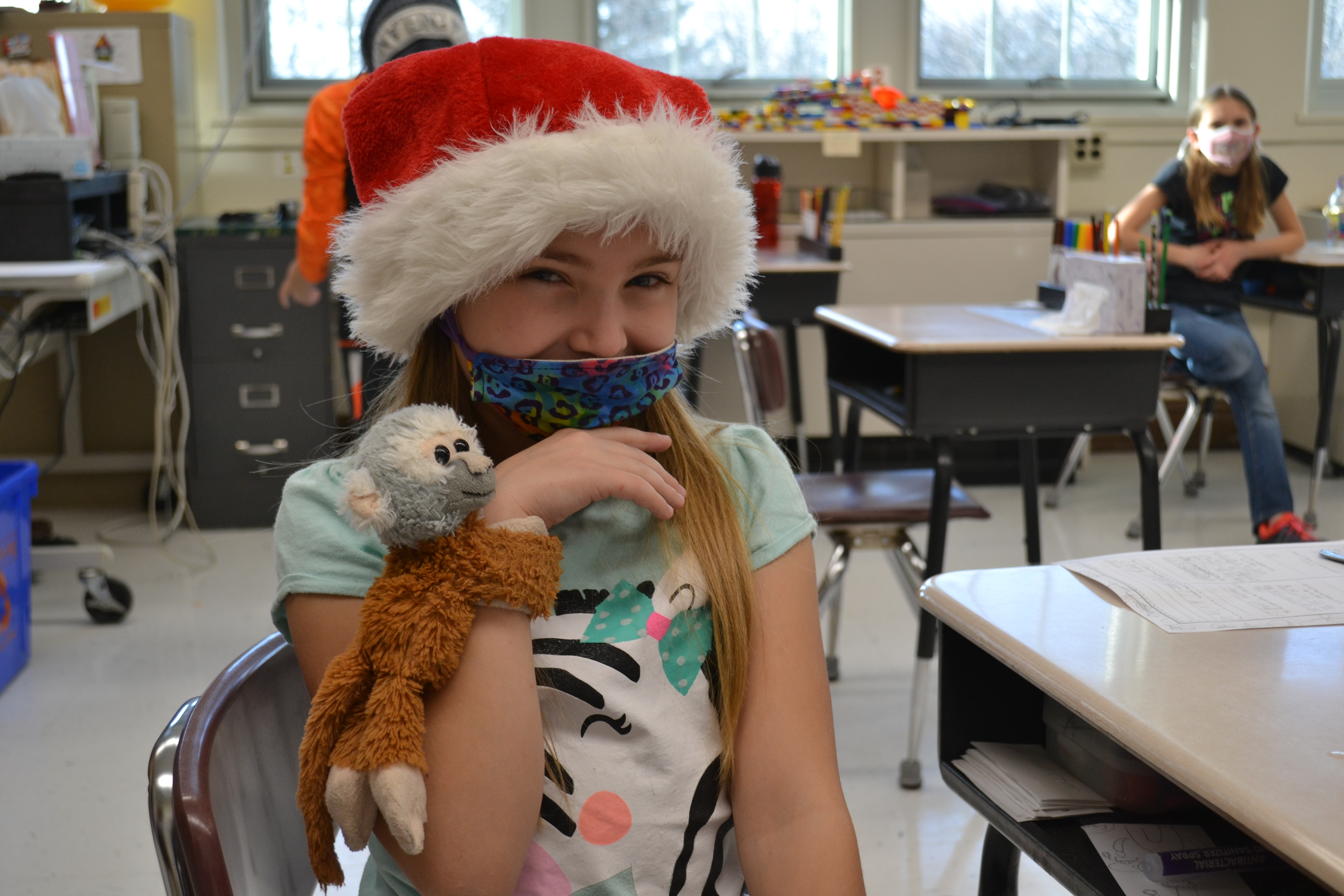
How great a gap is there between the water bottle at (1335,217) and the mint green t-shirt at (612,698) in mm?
3617

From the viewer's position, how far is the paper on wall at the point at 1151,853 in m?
0.80

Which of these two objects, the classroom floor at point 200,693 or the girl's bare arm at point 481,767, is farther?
the classroom floor at point 200,693

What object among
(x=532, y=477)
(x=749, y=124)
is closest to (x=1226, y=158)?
(x=749, y=124)

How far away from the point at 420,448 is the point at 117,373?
3.69 meters

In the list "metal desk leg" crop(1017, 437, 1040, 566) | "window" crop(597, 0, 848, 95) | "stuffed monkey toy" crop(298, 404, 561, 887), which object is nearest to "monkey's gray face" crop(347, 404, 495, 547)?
"stuffed monkey toy" crop(298, 404, 561, 887)

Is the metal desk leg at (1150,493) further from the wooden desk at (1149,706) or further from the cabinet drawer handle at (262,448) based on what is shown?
the cabinet drawer handle at (262,448)

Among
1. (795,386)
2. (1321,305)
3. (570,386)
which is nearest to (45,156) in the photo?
(795,386)

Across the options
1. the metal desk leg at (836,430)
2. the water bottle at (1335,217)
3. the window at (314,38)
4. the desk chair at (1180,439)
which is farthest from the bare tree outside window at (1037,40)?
the metal desk leg at (836,430)

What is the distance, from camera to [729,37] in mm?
4500

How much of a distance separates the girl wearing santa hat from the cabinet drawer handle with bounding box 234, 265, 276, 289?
9.09 ft

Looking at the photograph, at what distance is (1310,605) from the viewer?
920mm

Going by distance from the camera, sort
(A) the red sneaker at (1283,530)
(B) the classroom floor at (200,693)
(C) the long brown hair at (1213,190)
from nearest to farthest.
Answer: (B) the classroom floor at (200,693) < (A) the red sneaker at (1283,530) < (C) the long brown hair at (1213,190)

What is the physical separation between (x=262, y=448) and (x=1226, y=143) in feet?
9.75

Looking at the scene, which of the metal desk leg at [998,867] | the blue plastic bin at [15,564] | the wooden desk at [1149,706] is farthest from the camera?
the blue plastic bin at [15,564]
